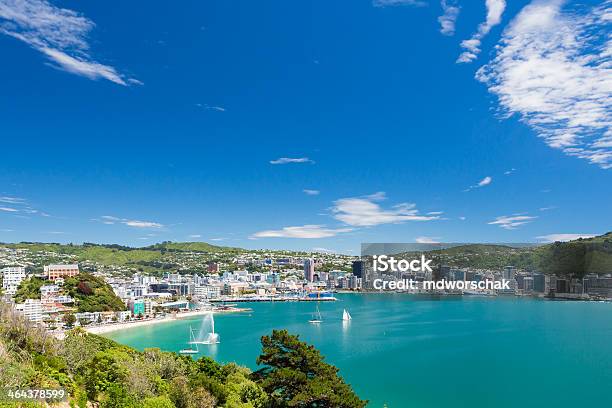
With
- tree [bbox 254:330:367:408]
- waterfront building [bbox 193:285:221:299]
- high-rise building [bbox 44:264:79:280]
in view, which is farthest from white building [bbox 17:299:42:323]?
waterfront building [bbox 193:285:221:299]

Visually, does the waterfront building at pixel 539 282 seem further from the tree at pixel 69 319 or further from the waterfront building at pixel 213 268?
the waterfront building at pixel 213 268

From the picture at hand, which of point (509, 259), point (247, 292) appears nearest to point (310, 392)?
point (509, 259)

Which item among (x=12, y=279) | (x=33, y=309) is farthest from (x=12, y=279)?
(x=33, y=309)

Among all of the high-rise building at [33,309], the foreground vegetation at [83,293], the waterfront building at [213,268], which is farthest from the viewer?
the waterfront building at [213,268]

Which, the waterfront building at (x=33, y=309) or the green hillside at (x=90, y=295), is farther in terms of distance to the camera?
the green hillside at (x=90, y=295)

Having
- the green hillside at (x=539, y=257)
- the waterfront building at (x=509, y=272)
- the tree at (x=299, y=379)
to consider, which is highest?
the green hillside at (x=539, y=257)

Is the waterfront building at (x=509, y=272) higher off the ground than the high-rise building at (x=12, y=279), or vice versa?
the waterfront building at (x=509, y=272)

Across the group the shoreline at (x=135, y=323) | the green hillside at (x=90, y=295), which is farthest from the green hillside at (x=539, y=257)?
the green hillside at (x=90, y=295)
